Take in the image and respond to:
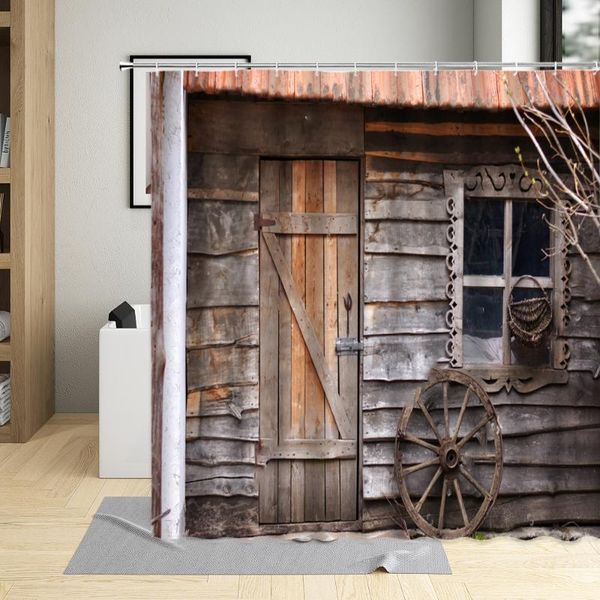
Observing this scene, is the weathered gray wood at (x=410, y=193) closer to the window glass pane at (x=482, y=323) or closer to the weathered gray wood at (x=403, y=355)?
the window glass pane at (x=482, y=323)

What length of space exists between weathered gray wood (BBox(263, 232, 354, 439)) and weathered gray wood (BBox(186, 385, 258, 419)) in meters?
0.31

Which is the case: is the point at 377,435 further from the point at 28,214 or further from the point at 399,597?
the point at 28,214

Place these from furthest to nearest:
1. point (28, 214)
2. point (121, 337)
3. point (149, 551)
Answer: point (28, 214)
point (121, 337)
point (149, 551)

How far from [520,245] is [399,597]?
5.54 ft

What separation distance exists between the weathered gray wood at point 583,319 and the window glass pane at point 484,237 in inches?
15.3

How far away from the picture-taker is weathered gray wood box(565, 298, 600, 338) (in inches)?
153

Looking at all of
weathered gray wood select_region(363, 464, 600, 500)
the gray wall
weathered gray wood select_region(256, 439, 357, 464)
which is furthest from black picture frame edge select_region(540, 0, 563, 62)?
weathered gray wood select_region(256, 439, 357, 464)

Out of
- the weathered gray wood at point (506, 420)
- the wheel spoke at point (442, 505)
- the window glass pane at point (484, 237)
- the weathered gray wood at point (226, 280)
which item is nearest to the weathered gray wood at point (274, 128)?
the weathered gray wood at point (226, 280)

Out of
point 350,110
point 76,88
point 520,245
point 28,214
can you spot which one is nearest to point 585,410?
point 520,245

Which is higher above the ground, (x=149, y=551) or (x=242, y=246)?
(x=242, y=246)

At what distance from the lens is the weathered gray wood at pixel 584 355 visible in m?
3.89

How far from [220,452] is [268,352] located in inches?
20.0

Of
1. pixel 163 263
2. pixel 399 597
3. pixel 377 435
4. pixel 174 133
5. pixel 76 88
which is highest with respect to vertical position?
pixel 76 88

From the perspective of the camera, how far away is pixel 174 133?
3.62 metres
